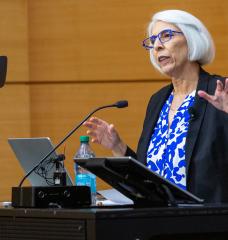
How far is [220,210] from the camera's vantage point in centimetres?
227

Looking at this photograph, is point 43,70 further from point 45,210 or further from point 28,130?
point 45,210

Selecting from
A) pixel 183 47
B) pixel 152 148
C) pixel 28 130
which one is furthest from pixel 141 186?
pixel 28 130

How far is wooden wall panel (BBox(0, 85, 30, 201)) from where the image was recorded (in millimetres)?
5453

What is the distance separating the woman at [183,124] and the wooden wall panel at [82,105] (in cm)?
192

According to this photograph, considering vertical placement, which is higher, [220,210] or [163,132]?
[163,132]

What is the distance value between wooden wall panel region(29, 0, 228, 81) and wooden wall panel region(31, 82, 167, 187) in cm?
7

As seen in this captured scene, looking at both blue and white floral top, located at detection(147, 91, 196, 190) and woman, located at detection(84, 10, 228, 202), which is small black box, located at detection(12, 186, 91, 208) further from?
blue and white floral top, located at detection(147, 91, 196, 190)

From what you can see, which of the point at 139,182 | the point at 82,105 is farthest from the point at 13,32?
the point at 139,182

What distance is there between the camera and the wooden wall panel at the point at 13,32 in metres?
5.47

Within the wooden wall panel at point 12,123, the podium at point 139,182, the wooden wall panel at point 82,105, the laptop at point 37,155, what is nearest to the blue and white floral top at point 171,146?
the laptop at point 37,155

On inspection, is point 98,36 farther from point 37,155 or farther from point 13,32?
point 37,155

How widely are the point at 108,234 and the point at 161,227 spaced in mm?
172

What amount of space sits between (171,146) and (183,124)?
0.39ft

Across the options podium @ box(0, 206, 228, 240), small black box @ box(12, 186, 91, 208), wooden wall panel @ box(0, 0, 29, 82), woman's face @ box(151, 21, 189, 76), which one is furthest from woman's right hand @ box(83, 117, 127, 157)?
wooden wall panel @ box(0, 0, 29, 82)
